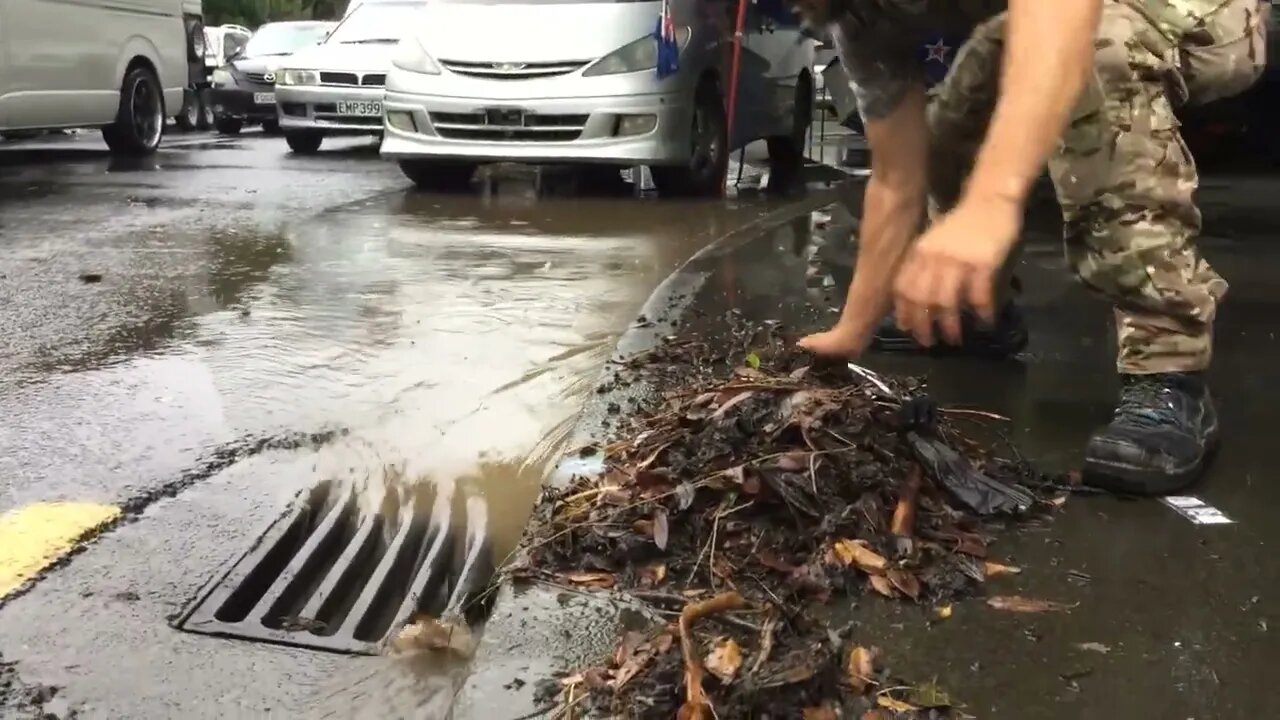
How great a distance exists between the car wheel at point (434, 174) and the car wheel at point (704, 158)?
52.7 inches

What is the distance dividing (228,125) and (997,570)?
1733 centimetres

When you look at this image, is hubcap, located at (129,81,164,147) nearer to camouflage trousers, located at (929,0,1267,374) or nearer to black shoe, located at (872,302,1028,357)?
black shoe, located at (872,302,1028,357)

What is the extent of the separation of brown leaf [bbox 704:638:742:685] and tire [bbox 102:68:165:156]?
33.4 feet

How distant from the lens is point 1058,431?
277cm

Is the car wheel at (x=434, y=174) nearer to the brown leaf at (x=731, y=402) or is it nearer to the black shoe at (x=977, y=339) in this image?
the black shoe at (x=977, y=339)

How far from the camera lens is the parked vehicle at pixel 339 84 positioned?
11.3m

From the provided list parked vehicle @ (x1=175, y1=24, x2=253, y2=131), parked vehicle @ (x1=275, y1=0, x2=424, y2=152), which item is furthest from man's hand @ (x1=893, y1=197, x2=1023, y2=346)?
parked vehicle @ (x1=175, y1=24, x2=253, y2=131)

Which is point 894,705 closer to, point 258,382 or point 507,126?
point 258,382

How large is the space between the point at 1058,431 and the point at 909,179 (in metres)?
0.68

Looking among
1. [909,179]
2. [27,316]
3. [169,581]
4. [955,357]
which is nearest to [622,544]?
[169,581]

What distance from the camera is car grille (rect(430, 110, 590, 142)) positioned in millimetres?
7414

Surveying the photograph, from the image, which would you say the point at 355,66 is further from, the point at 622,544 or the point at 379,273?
the point at 622,544

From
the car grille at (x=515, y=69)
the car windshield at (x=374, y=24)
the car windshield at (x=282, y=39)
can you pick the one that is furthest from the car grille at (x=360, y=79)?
the car windshield at (x=282, y=39)

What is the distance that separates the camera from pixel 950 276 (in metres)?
1.47
